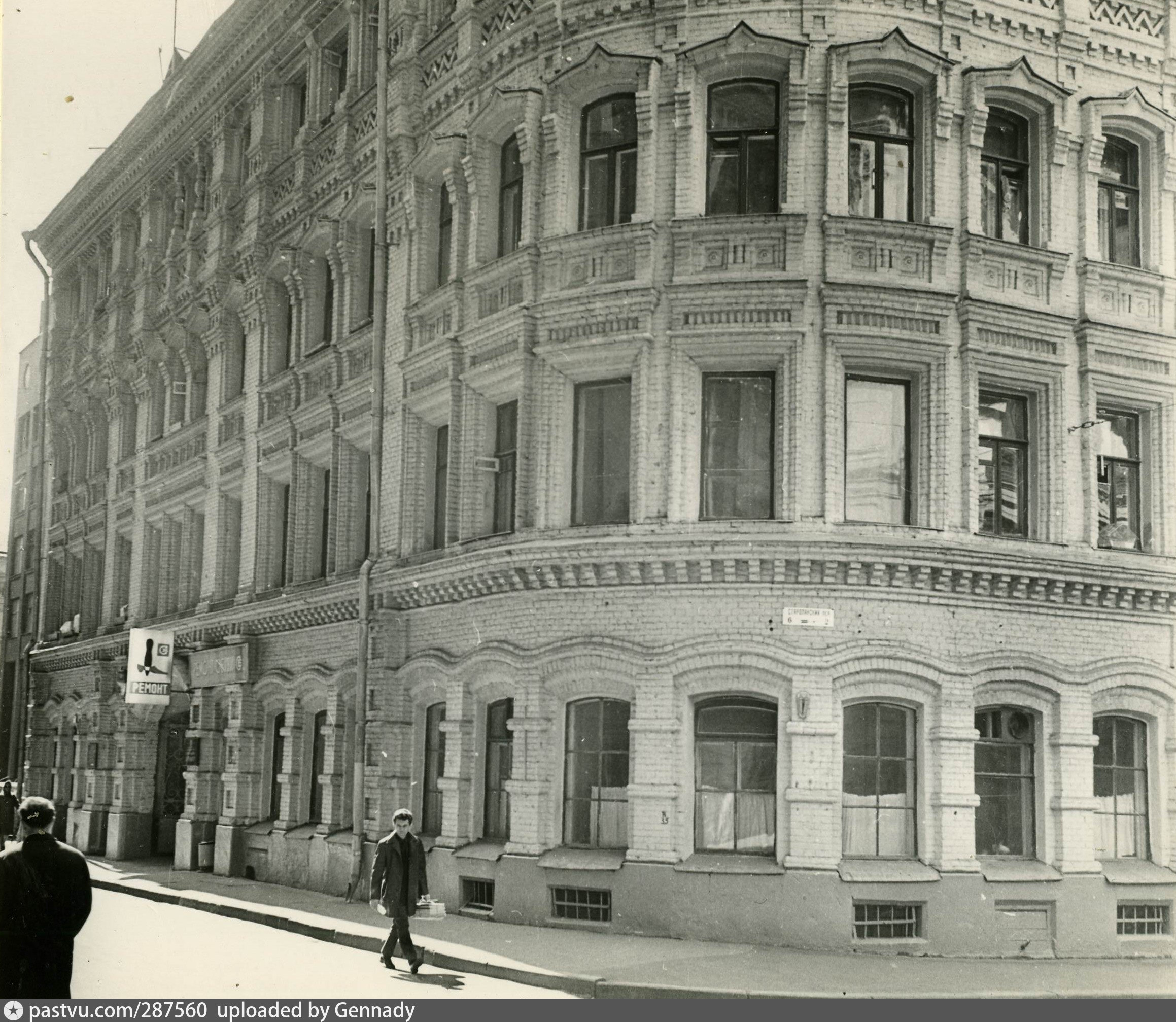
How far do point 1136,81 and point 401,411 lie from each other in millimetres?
10930

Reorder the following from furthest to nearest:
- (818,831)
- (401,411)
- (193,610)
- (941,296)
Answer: (193,610), (401,411), (941,296), (818,831)

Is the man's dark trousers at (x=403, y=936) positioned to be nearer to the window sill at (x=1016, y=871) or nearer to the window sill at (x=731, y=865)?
the window sill at (x=731, y=865)

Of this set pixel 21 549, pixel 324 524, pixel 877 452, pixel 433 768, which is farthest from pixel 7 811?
pixel 21 549

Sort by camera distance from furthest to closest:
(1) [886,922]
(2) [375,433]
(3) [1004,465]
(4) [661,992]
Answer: (2) [375,433], (3) [1004,465], (1) [886,922], (4) [661,992]

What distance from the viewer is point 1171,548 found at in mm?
18844

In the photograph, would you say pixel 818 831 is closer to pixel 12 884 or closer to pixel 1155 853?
pixel 1155 853

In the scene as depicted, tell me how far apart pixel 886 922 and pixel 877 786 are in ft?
4.96

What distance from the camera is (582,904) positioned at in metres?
17.8

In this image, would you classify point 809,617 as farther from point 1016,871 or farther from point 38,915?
point 38,915

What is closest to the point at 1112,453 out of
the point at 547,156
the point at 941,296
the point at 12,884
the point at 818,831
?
the point at 941,296

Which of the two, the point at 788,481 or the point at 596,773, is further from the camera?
the point at 596,773

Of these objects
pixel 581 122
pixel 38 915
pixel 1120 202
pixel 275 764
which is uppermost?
pixel 581 122

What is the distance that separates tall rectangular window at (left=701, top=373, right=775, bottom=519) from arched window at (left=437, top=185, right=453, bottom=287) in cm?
560

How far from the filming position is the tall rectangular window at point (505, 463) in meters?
19.9
